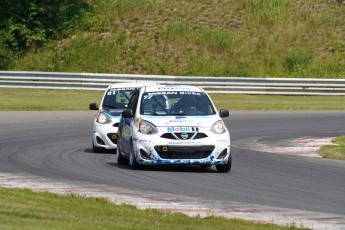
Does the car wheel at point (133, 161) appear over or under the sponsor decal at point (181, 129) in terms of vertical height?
under

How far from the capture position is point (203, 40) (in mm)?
48438

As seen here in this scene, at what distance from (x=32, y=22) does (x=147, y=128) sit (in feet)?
107

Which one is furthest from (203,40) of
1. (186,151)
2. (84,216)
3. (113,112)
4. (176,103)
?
(84,216)

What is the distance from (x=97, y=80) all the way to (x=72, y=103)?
4.82 meters

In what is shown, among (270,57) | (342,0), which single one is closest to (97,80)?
(270,57)

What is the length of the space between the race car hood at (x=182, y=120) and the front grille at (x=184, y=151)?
0.40 m

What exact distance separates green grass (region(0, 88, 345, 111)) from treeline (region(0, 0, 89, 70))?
669cm

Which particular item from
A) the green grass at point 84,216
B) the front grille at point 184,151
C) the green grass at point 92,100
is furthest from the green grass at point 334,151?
the green grass at point 92,100

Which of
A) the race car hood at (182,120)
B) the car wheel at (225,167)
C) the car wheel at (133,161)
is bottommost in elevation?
the car wheel at (225,167)

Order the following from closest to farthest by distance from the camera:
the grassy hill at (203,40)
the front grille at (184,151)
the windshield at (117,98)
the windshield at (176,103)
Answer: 1. the front grille at (184,151)
2. the windshield at (176,103)
3. the windshield at (117,98)
4. the grassy hill at (203,40)

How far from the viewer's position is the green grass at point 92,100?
3559cm

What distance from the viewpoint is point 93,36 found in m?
48.9

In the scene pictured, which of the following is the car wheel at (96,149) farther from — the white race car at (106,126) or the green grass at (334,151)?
the green grass at (334,151)

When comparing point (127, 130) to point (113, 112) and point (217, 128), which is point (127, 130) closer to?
point (217, 128)
